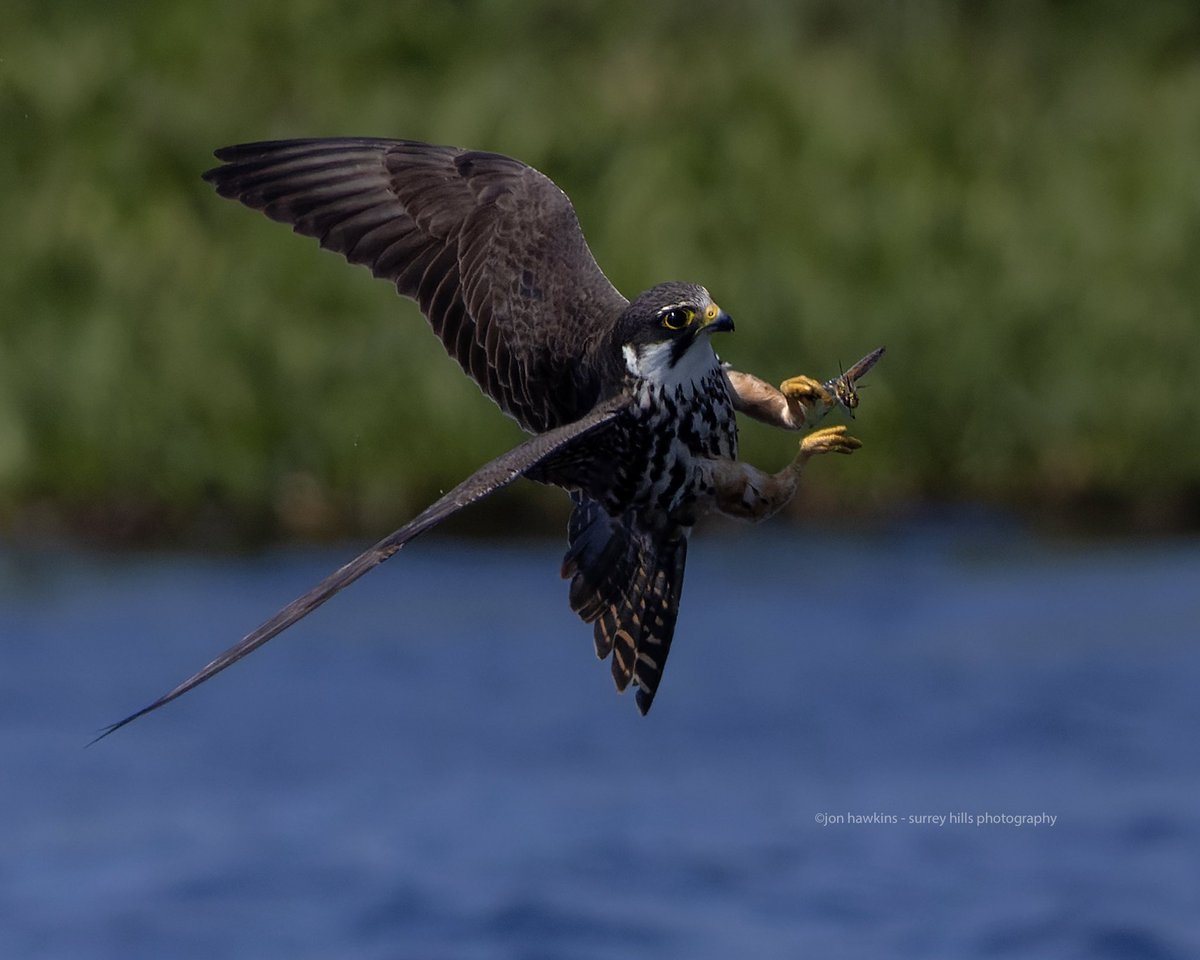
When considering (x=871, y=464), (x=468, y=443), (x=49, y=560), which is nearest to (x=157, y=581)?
(x=49, y=560)

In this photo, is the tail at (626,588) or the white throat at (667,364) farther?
the tail at (626,588)

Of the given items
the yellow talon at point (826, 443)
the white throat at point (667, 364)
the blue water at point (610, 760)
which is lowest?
the yellow talon at point (826, 443)

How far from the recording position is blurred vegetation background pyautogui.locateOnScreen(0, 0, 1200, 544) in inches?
527

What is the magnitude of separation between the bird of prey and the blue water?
3.35 metres

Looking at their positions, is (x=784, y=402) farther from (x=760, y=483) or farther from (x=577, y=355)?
(x=577, y=355)

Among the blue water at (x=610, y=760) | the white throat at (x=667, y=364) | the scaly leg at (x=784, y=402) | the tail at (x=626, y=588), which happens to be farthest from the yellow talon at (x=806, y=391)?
the blue water at (x=610, y=760)

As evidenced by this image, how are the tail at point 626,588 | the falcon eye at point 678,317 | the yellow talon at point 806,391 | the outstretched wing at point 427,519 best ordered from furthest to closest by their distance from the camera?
1. the tail at point 626,588
2. the yellow talon at point 806,391
3. the falcon eye at point 678,317
4. the outstretched wing at point 427,519

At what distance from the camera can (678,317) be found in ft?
19.2

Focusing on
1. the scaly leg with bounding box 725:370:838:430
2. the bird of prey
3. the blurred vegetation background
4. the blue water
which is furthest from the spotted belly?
the blurred vegetation background

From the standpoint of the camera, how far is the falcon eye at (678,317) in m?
5.84

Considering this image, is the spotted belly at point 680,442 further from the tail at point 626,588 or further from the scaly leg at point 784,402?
the tail at point 626,588

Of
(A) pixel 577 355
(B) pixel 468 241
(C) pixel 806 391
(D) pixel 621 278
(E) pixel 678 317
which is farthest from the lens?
(D) pixel 621 278

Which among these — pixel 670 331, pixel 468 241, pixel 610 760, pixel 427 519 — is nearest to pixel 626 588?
pixel 670 331

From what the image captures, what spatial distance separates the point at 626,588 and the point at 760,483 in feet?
2.14
